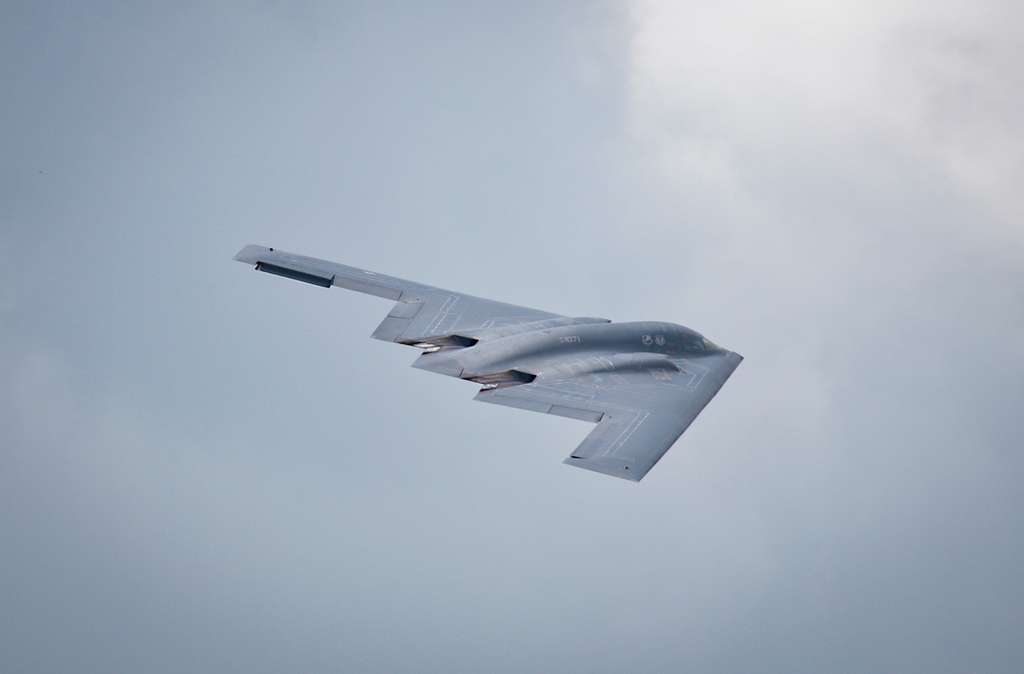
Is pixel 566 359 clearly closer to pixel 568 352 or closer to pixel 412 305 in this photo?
pixel 568 352

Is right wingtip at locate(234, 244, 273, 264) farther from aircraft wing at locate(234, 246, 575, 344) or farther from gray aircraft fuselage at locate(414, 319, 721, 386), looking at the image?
gray aircraft fuselage at locate(414, 319, 721, 386)

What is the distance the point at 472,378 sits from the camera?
3269 centimetres

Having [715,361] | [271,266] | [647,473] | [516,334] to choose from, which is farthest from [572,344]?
[271,266]

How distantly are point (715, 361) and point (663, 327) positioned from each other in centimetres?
159

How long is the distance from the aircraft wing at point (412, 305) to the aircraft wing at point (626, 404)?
3437 mm

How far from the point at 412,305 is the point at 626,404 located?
25.8ft

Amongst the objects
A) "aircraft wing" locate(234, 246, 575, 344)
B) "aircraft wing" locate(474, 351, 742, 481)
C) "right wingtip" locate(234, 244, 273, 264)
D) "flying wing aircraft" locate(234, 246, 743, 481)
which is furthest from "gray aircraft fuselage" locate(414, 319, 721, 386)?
"right wingtip" locate(234, 244, 273, 264)

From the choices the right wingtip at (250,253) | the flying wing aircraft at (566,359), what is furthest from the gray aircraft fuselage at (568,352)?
the right wingtip at (250,253)

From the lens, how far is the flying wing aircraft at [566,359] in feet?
98.7

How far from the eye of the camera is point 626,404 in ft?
102

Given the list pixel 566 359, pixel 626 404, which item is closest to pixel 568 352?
pixel 566 359

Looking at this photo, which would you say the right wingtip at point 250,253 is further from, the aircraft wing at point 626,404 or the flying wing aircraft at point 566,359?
the aircraft wing at point 626,404

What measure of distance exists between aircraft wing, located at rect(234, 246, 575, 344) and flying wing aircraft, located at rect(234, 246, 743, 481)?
0.09ft

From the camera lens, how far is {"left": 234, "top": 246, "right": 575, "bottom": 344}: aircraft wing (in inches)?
1387
